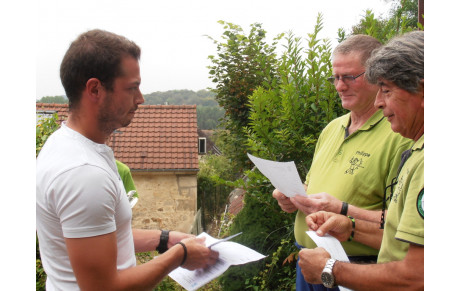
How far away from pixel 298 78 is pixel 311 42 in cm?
36

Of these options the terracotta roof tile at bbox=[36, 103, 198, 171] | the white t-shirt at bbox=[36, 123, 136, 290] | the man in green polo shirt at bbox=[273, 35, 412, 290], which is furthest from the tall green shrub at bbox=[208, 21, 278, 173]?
the terracotta roof tile at bbox=[36, 103, 198, 171]

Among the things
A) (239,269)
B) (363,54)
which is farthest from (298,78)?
(239,269)

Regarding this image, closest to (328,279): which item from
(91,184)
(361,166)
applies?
(361,166)

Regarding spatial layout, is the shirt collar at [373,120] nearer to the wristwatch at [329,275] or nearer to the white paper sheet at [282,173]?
the white paper sheet at [282,173]

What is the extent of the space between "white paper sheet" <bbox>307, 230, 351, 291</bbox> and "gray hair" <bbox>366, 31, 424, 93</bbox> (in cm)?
77

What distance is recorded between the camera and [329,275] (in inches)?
62.2

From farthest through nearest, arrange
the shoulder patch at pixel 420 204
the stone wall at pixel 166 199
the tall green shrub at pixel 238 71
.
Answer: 1. the stone wall at pixel 166 199
2. the tall green shrub at pixel 238 71
3. the shoulder patch at pixel 420 204

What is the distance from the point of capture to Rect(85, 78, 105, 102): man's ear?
4.61 feet

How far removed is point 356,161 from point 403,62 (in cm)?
87

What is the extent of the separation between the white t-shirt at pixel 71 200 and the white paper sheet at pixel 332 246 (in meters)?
0.86

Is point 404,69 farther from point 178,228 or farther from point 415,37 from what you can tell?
point 178,228

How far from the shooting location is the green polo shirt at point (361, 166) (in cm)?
202

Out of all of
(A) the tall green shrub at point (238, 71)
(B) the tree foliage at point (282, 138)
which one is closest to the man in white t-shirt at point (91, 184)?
(B) the tree foliage at point (282, 138)

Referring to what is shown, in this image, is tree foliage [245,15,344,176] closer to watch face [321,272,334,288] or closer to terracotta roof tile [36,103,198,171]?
watch face [321,272,334,288]
